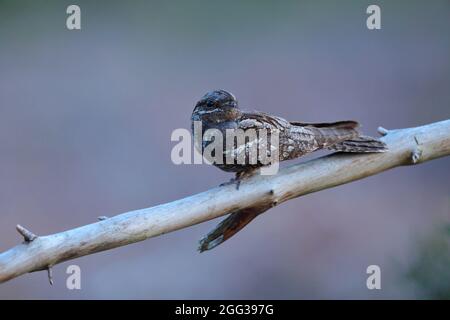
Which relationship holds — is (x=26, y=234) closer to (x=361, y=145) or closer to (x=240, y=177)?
(x=240, y=177)

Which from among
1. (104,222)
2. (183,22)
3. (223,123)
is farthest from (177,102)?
(104,222)

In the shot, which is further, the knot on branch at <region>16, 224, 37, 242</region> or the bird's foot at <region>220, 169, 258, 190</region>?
the bird's foot at <region>220, 169, 258, 190</region>

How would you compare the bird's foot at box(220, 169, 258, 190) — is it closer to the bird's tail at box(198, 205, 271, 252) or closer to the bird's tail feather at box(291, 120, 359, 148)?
the bird's tail at box(198, 205, 271, 252)

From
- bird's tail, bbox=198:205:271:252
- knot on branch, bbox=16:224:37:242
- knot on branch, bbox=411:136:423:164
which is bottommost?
bird's tail, bbox=198:205:271:252

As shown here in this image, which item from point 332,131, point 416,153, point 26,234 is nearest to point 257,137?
point 332,131

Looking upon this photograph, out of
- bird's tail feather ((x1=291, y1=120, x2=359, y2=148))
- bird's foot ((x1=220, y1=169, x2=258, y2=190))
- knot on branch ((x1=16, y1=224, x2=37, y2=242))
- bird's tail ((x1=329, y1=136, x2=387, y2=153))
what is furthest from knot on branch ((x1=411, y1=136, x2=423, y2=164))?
knot on branch ((x1=16, y1=224, x2=37, y2=242))

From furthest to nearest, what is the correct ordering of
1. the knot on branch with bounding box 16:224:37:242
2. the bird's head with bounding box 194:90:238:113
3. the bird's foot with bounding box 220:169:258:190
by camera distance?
the bird's head with bounding box 194:90:238:113
the bird's foot with bounding box 220:169:258:190
the knot on branch with bounding box 16:224:37:242

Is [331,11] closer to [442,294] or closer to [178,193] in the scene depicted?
[178,193]

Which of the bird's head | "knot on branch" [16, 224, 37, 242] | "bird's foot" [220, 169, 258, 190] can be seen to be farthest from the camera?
the bird's head

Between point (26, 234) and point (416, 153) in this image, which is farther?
point (416, 153)
